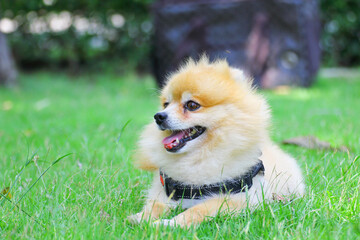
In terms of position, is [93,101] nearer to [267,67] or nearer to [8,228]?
[267,67]

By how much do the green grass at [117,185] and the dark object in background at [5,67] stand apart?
11.9 feet

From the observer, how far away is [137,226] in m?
1.95

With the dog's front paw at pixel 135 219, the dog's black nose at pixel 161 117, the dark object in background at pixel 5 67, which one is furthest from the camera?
the dark object in background at pixel 5 67

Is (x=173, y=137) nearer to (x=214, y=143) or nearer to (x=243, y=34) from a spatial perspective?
(x=214, y=143)

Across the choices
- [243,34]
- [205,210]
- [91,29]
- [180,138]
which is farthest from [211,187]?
[91,29]

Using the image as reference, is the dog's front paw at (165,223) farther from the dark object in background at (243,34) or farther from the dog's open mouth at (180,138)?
the dark object in background at (243,34)

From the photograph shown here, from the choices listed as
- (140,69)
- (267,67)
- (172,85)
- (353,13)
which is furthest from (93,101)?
(353,13)

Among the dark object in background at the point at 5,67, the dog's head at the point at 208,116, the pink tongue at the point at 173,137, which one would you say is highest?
the dog's head at the point at 208,116

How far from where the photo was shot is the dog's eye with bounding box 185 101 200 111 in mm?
2150

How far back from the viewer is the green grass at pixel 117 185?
190 cm

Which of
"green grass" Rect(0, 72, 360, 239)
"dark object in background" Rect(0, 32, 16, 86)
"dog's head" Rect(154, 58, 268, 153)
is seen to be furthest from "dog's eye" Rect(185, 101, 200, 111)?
"dark object in background" Rect(0, 32, 16, 86)

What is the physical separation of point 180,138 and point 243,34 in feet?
20.7

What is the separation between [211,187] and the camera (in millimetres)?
2096

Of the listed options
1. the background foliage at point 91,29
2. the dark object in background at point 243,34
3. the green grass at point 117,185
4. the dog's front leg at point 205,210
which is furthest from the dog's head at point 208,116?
the background foliage at point 91,29
